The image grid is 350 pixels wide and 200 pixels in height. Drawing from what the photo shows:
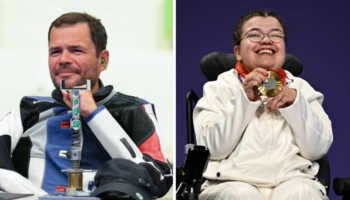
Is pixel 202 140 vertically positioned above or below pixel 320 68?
below

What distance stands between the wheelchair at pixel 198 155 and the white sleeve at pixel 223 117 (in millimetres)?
124

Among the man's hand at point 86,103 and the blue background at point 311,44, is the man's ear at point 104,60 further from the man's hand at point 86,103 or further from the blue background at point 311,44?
the blue background at point 311,44

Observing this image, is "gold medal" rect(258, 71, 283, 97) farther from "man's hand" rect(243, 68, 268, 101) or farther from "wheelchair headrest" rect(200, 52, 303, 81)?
"wheelchair headrest" rect(200, 52, 303, 81)

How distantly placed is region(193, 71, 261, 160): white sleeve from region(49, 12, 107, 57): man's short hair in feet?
1.58

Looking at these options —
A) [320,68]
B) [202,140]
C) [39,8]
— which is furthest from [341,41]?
[39,8]

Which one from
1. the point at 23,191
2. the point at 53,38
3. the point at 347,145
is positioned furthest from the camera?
the point at 347,145

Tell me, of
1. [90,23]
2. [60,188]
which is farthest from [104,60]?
[60,188]

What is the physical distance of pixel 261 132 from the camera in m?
1.96

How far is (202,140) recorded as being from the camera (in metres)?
2.00

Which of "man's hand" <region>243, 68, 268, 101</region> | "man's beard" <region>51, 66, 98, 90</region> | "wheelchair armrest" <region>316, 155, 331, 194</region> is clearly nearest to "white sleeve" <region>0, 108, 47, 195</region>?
"man's beard" <region>51, 66, 98, 90</region>

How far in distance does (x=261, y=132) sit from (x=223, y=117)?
0.16 metres

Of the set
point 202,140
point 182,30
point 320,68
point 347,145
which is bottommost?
point 347,145

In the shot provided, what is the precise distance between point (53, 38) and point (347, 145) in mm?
1716

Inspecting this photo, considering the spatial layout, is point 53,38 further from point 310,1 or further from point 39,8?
point 310,1
